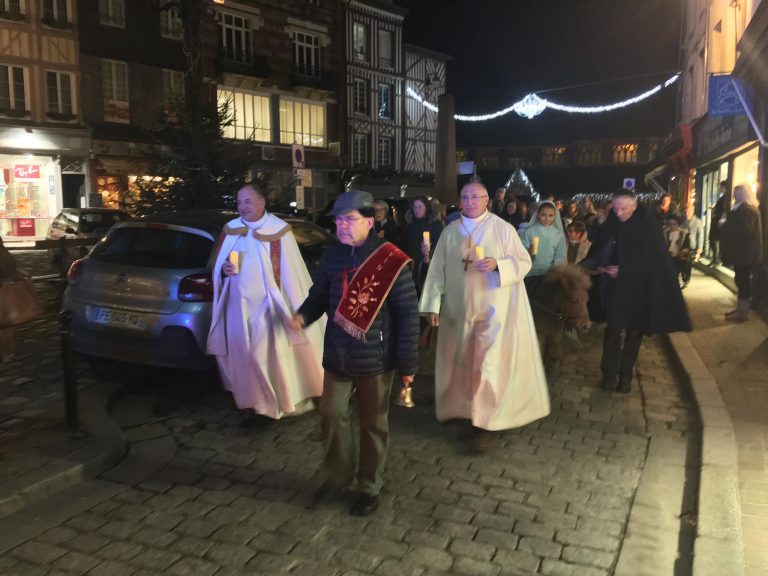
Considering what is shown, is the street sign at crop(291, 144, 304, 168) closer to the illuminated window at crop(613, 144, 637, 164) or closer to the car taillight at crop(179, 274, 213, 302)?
the car taillight at crop(179, 274, 213, 302)

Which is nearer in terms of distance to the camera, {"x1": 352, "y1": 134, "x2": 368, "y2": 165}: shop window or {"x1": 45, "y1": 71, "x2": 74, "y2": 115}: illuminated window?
{"x1": 45, "y1": 71, "x2": 74, "y2": 115}: illuminated window

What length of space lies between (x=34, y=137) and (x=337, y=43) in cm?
1726

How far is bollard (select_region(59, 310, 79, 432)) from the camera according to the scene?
4.96 meters

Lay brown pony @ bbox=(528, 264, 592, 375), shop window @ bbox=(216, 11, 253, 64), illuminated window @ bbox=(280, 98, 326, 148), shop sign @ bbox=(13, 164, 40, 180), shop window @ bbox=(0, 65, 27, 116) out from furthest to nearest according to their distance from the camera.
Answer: illuminated window @ bbox=(280, 98, 326, 148)
shop window @ bbox=(216, 11, 253, 64)
shop sign @ bbox=(13, 164, 40, 180)
shop window @ bbox=(0, 65, 27, 116)
brown pony @ bbox=(528, 264, 592, 375)

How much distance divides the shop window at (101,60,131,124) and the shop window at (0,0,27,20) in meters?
3.25

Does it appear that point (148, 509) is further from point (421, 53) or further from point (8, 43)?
point (421, 53)

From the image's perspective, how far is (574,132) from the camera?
185 feet

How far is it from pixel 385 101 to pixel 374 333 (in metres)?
38.3

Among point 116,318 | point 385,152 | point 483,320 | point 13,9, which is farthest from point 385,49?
point 483,320

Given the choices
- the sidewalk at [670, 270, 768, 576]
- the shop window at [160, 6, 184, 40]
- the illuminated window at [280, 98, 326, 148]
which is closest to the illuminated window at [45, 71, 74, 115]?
the shop window at [160, 6, 184, 40]

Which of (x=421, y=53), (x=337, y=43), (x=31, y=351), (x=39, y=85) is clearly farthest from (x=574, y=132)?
(x=31, y=351)

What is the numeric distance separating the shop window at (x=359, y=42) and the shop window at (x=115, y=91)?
14283 millimetres

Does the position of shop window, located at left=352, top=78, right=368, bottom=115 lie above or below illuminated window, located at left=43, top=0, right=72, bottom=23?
below

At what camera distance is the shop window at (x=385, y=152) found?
40.5 meters
